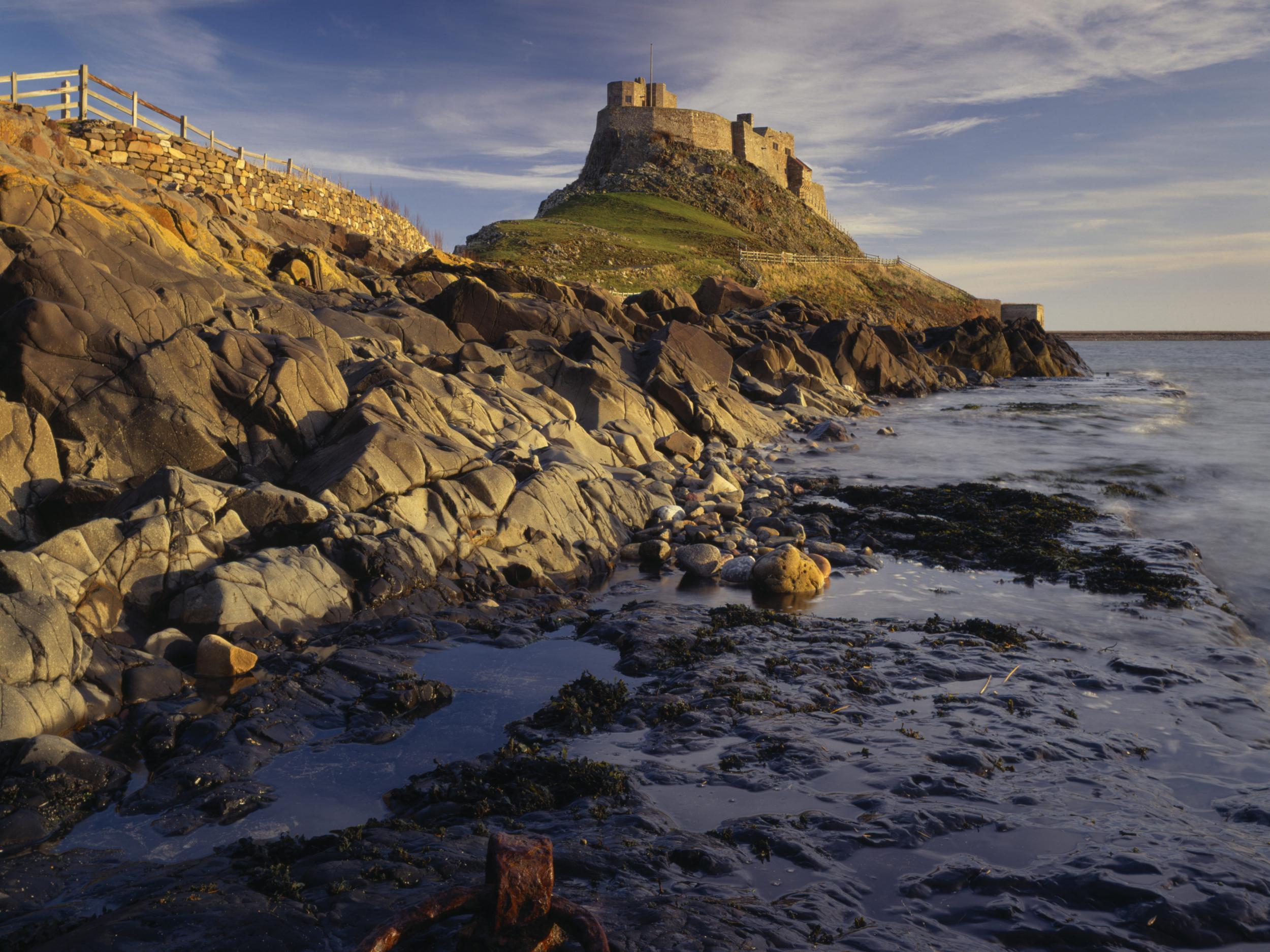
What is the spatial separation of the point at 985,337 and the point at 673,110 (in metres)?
52.6

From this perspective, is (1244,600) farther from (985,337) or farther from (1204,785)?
(985,337)

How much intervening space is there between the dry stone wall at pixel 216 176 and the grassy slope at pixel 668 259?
12.2 metres

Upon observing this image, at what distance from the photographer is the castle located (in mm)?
95312

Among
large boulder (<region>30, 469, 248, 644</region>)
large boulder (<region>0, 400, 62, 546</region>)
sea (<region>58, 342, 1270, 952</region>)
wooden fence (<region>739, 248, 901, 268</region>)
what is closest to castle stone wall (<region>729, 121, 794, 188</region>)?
wooden fence (<region>739, 248, 901, 268</region>)

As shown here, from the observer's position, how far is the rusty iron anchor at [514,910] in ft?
9.45

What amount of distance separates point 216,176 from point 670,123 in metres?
69.2

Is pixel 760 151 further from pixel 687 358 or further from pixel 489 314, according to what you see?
pixel 489 314

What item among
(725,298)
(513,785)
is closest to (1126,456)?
(513,785)

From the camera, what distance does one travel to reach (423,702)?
24.5 feet

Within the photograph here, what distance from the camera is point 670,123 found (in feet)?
313

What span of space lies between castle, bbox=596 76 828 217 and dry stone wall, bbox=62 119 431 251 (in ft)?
183

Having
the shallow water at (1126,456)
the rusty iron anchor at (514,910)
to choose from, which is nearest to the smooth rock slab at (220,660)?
the rusty iron anchor at (514,910)

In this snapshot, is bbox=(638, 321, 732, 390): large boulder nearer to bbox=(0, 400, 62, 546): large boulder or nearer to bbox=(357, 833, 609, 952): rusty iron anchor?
bbox=(0, 400, 62, 546): large boulder

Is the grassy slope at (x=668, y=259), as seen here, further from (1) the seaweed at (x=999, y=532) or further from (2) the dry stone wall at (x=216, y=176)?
(1) the seaweed at (x=999, y=532)
